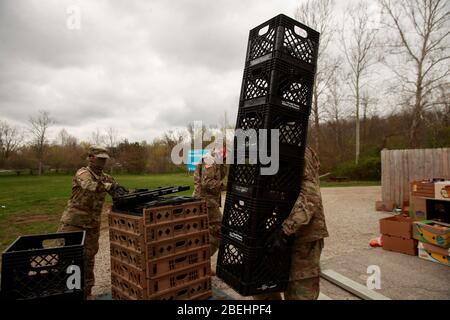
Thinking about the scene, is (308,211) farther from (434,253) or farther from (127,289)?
(434,253)

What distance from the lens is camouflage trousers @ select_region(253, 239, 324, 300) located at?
2691 millimetres

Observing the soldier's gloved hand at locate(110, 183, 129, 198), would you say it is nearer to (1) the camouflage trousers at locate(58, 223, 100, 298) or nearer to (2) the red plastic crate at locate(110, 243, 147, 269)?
(2) the red plastic crate at locate(110, 243, 147, 269)

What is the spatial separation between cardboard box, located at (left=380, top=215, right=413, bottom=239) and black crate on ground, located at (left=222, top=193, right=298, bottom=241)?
4.37m

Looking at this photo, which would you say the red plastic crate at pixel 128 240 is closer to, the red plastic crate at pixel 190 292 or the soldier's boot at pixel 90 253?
the red plastic crate at pixel 190 292

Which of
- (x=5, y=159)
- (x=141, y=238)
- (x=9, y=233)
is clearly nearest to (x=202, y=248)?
(x=141, y=238)

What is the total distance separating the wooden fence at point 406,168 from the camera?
952cm

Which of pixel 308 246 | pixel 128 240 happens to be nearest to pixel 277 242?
pixel 308 246

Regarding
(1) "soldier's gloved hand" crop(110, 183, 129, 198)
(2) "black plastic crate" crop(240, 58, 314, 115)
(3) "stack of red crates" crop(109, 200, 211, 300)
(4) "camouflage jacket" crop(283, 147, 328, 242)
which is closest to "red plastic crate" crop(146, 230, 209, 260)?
(3) "stack of red crates" crop(109, 200, 211, 300)

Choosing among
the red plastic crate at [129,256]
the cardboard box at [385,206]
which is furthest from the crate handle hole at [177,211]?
the cardboard box at [385,206]

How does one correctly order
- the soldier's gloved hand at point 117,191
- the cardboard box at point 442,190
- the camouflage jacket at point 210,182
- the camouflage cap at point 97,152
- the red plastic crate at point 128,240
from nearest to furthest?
the red plastic crate at point 128,240 → the soldier's gloved hand at point 117,191 → the camouflage cap at point 97,152 → the camouflage jacket at point 210,182 → the cardboard box at point 442,190

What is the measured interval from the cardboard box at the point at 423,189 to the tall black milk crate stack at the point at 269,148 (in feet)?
18.9

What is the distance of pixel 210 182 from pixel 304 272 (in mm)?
2910

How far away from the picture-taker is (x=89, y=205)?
13.9ft

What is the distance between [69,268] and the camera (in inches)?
106
